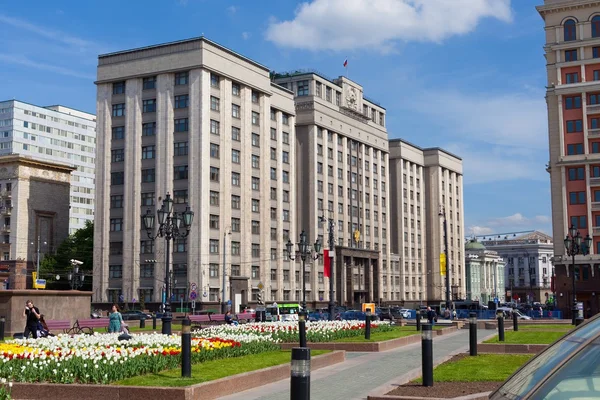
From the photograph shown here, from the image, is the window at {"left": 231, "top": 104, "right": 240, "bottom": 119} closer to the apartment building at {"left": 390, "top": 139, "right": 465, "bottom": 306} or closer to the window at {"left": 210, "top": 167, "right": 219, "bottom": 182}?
the window at {"left": 210, "top": 167, "right": 219, "bottom": 182}

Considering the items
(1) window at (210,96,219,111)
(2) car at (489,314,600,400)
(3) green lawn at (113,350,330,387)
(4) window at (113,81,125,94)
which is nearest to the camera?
(2) car at (489,314,600,400)

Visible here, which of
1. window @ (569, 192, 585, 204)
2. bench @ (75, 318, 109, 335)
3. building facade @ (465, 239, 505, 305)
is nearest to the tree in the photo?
bench @ (75, 318, 109, 335)

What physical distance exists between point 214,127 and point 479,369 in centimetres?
6219

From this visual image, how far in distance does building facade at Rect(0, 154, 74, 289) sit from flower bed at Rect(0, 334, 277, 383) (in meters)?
76.5

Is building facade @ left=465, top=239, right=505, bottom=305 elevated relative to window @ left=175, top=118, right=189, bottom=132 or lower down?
lower down

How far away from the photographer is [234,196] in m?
78.2

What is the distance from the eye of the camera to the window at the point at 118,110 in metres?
78.6

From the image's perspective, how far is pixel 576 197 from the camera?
70875 millimetres

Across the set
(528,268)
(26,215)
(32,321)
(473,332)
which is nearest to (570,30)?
(473,332)

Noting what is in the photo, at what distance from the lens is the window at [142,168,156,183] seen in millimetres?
76188

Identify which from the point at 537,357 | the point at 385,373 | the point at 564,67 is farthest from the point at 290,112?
the point at 537,357

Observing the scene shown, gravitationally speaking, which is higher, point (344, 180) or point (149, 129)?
point (149, 129)

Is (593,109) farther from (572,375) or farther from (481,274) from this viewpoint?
(481,274)

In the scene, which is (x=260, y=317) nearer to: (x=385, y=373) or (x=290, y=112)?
(x=385, y=373)
